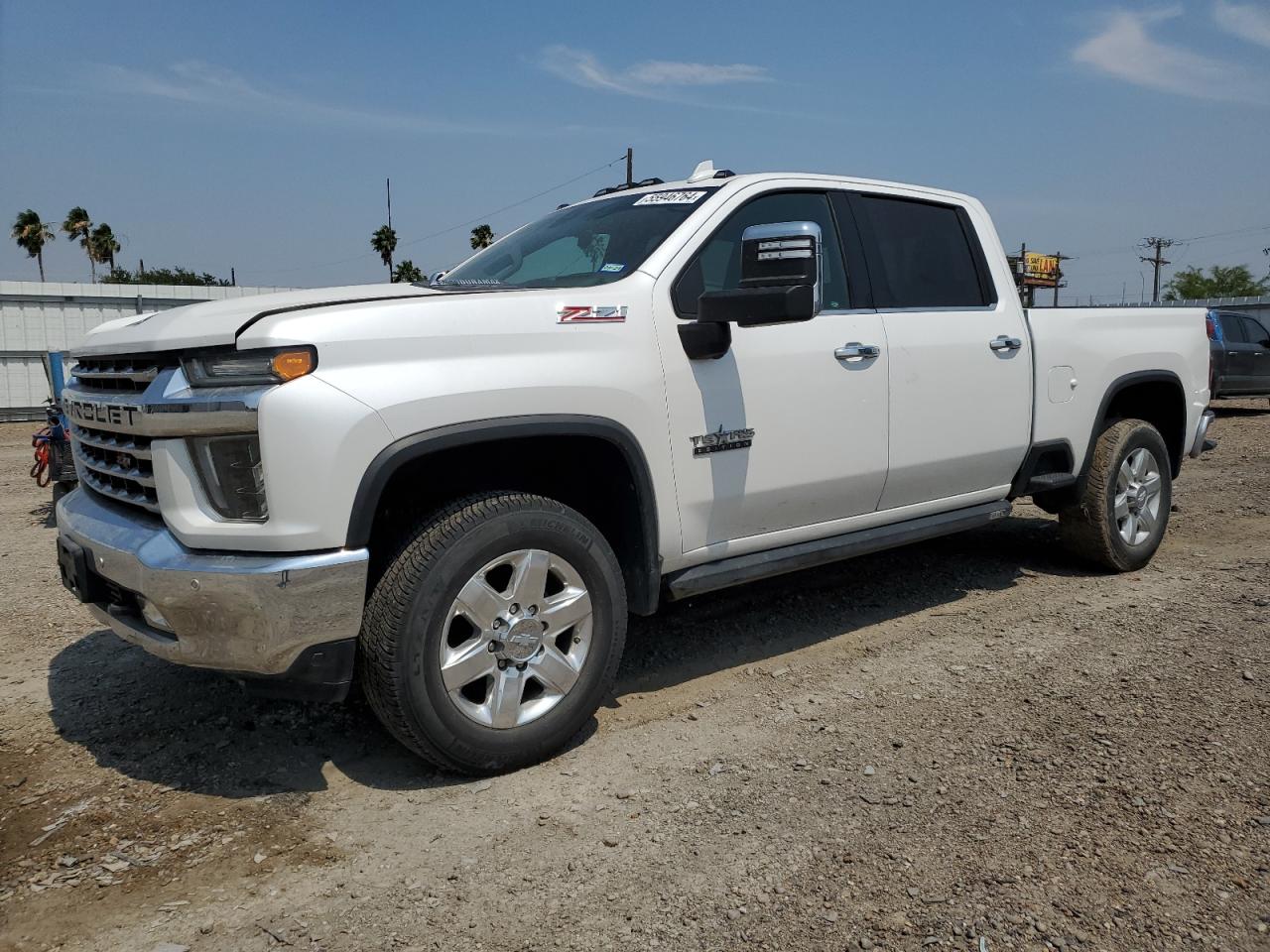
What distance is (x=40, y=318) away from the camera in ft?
53.2

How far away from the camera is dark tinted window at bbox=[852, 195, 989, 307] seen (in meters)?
4.41

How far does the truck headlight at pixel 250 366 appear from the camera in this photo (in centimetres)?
274

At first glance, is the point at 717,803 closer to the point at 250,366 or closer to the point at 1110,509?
the point at 250,366

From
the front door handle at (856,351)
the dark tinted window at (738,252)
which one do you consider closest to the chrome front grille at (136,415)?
the dark tinted window at (738,252)

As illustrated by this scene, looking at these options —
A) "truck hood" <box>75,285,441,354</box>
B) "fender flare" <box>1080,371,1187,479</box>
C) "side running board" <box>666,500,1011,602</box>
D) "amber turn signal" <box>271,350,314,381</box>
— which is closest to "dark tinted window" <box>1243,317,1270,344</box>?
"fender flare" <box>1080,371,1187,479</box>

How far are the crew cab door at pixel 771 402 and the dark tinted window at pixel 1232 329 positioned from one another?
1309cm

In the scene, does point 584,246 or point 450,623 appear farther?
point 584,246

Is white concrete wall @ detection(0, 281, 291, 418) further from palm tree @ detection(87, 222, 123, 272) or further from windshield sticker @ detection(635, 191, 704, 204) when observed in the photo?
palm tree @ detection(87, 222, 123, 272)

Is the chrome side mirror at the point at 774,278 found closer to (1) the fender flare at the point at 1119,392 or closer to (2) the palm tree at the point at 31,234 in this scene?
(1) the fender flare at the point at 1119,392

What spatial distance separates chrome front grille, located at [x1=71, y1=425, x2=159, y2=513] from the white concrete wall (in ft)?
43.7

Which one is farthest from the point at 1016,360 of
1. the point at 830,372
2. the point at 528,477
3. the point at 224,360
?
the point at 224,360

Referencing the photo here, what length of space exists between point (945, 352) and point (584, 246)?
1.70 metres

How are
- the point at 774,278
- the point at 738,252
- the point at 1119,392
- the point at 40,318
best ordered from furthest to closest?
the point at 40,318
the point at 1119,392
the point at 738,252
the point at 774,278

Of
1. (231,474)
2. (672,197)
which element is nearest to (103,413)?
(231,474)
